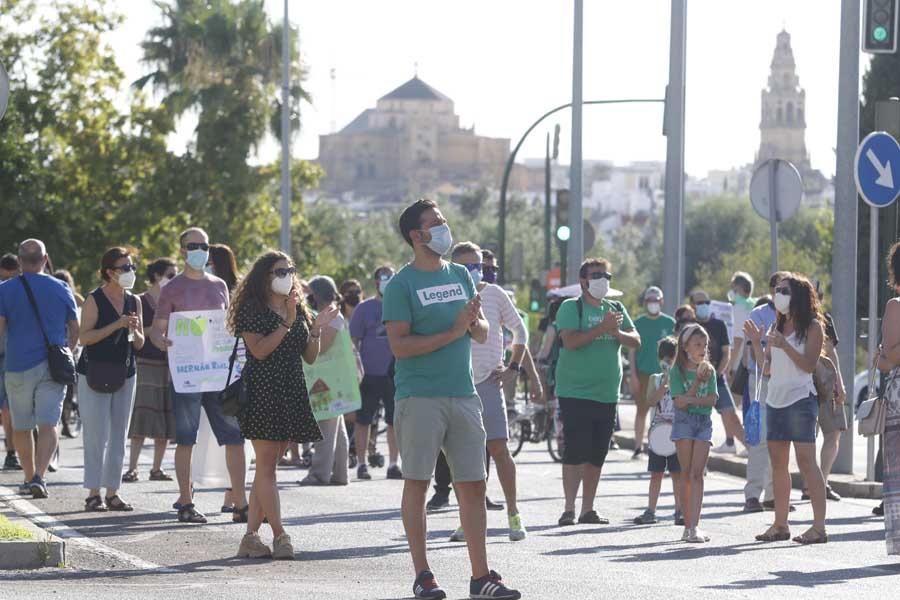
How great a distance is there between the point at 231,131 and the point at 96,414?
38272 mm

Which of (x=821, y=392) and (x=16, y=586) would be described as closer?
(x=16, y=586)

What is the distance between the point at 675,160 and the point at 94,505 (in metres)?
11.4

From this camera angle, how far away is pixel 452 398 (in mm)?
9891

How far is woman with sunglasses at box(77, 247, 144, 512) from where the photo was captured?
14203 mm

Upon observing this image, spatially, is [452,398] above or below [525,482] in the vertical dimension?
above

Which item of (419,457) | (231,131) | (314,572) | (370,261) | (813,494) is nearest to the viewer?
(419,457)

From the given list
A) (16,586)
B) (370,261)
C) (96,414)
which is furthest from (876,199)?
(370,261)

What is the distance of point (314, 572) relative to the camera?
11023 mm

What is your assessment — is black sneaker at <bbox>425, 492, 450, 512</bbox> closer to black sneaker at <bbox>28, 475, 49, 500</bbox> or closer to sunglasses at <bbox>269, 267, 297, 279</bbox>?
black sneaker at <bbox>28, 475, 49, 500</bbox>

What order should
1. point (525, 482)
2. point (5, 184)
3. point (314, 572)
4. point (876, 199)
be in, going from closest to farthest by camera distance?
point (314, 572) < point (876, 199) < point (525, 482) < point (5, 184)

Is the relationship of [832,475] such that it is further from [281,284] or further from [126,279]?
[281,284]

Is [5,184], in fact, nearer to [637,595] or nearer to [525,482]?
[525,482]

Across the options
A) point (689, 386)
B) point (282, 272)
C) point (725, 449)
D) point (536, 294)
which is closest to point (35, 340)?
point (282, 272)

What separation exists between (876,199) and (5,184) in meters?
32.5
